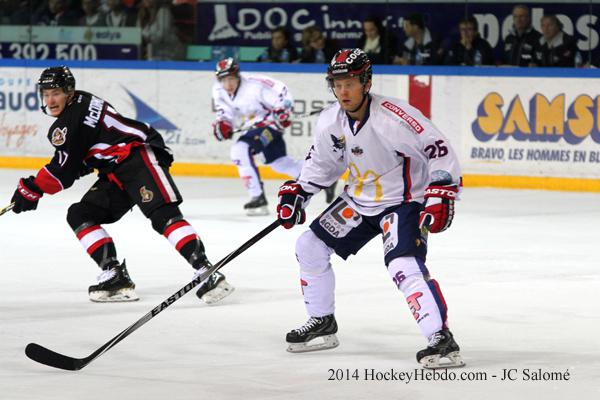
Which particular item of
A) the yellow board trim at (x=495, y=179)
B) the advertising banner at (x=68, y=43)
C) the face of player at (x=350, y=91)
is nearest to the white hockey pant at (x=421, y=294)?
the face of player at (x=350, y=91)

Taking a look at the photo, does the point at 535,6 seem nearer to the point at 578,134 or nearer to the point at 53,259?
the point at 578,134

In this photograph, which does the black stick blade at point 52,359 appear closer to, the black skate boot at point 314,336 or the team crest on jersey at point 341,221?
the black skate boot at point 314,336

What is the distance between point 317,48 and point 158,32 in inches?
66.6

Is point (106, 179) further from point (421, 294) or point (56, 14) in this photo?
point (56, 14)

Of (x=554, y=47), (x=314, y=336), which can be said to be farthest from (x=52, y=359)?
(x=554, y=47)

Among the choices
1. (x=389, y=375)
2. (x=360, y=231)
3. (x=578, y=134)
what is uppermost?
(x=360, y=231)

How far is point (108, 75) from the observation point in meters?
13.5

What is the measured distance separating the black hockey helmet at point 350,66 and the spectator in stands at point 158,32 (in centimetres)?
858

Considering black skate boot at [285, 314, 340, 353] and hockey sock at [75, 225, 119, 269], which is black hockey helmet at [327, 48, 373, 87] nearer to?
black skate boot at [285, 314, 340, 353]

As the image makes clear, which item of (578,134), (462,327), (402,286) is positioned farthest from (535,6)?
(402,286)

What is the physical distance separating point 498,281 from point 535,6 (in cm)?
553

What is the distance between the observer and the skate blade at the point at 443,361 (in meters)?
4.91

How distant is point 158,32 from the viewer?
1378cm

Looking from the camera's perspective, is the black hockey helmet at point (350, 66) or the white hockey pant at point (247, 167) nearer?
the black hockey helmet at point (350, 66)
